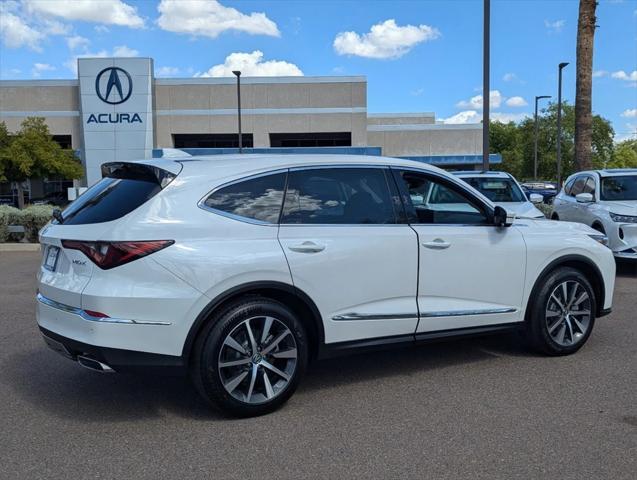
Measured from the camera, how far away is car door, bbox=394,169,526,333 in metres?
4.81

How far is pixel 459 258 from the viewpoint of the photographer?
4.91 meters

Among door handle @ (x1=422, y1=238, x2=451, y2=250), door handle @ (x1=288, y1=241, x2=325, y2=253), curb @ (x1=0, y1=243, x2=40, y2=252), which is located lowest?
curb @ (x1=0, y1=243, x2=40, y2=252)

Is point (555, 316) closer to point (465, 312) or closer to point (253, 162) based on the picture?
point (465, 312)

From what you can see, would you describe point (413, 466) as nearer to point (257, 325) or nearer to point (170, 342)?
point (257, 325)

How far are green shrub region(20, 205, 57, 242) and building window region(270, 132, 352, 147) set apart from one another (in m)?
32.2

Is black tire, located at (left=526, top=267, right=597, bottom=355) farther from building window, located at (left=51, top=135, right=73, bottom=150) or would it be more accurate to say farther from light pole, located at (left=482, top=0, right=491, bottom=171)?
building window, located at (left=51, top=135, right=73, bottom=150)

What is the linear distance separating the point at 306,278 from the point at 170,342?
102cm

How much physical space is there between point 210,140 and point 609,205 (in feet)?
132

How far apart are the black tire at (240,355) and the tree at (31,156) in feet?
112

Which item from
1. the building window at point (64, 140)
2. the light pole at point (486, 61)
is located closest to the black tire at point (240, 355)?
the light pole at point (486, 61)

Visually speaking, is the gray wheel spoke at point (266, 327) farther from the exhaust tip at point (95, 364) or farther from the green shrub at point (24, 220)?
the green shrub at point (24, 220)

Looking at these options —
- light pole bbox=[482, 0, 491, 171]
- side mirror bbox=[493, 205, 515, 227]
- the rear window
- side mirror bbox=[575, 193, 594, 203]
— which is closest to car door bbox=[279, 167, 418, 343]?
side mirror bbox=[493, 205, 515, 227]

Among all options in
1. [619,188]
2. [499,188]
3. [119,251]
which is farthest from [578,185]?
[119,251]

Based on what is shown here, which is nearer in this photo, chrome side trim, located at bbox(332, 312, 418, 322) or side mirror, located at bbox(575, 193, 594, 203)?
chrome side trim, located at bbox(332, 312, 418, 322)
